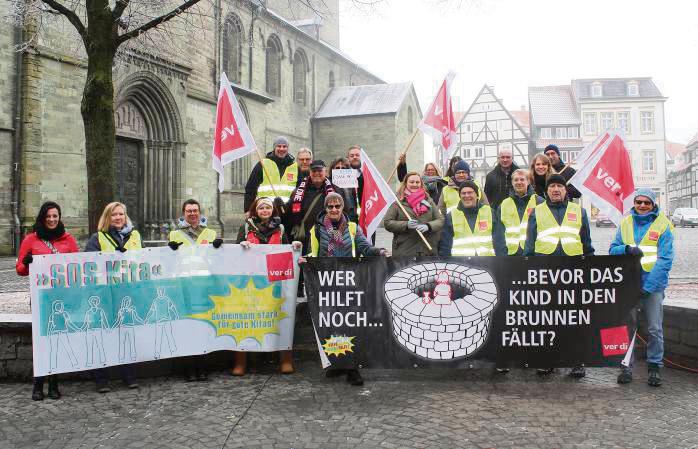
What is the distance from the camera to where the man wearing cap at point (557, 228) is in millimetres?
5586

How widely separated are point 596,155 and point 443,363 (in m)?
2.89

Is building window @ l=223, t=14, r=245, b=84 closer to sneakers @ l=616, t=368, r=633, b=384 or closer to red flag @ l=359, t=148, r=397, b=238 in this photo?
red flag @ l=359, t=148, r=397, b=238

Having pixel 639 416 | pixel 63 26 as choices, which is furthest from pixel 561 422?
pixel 63 26

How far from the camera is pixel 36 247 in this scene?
5.38 metres

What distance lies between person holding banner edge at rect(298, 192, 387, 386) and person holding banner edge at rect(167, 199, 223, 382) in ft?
3.21

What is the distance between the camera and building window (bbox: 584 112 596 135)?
2384 inches

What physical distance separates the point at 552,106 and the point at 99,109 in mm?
60394

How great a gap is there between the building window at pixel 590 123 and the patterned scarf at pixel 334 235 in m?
60.8

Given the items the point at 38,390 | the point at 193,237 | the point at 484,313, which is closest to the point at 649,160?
the point at 484,313

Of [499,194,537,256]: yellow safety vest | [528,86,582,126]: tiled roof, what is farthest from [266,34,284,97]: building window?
[528,86,582,126]: tiled roof

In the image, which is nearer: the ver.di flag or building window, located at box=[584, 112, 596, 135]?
the ver.di flag

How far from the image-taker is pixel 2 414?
15.4ft

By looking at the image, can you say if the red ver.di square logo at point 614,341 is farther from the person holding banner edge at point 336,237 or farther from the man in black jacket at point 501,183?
the man in black jacket at point 501,183

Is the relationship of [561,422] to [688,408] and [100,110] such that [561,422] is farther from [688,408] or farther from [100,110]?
[100,110]
